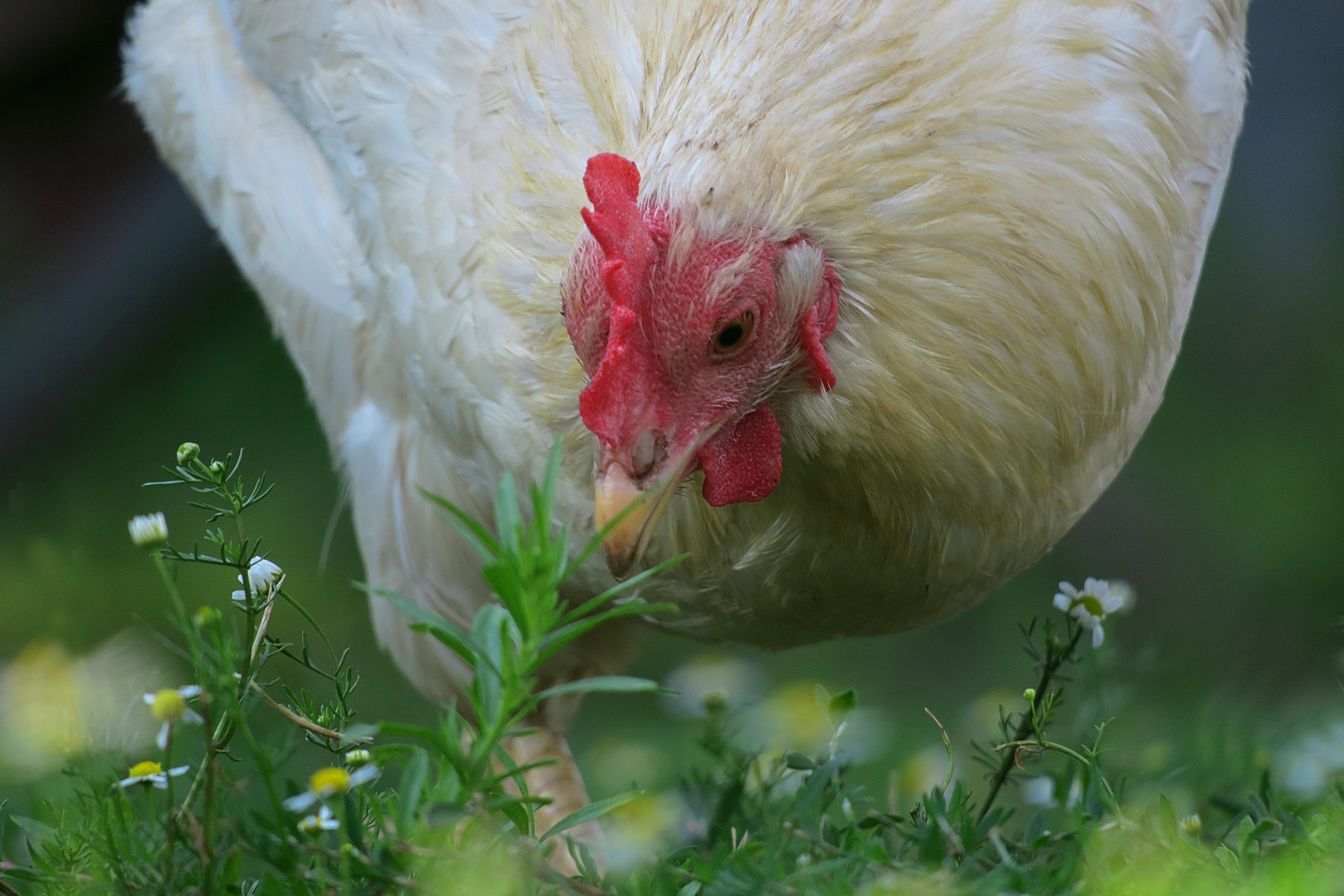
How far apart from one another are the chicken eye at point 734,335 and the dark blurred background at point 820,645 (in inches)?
90.2

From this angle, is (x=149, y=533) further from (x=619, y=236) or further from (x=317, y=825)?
(x=619, y=236)

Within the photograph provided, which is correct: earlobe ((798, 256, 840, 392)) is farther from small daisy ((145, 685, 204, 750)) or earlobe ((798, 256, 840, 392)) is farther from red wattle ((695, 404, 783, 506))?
small daisy ((145, 685, 204, 750))

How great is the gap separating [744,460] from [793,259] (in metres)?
0.25

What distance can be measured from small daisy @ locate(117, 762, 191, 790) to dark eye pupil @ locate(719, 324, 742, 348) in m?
0.69

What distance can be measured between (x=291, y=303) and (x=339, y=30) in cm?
54

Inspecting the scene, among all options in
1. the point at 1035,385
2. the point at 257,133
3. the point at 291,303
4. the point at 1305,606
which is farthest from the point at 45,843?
the point at 1305,606

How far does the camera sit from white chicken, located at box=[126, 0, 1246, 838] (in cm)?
135

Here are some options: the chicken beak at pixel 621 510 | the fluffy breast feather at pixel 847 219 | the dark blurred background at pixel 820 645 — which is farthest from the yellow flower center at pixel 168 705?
the dark blurred background at pixel 820 645

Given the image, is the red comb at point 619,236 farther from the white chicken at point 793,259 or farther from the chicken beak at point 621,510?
the chicken beak at point 621,510

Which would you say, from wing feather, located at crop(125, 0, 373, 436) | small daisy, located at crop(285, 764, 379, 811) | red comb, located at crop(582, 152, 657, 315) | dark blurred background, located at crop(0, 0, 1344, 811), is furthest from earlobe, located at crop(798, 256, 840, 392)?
dark blurred background, located at crop(0, 0, 1344, 811)

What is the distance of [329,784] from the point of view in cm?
96

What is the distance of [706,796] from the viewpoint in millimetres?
1522

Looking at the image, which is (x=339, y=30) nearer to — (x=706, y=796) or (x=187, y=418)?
(x=706, y=796)

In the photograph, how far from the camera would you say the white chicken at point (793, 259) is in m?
1.35
